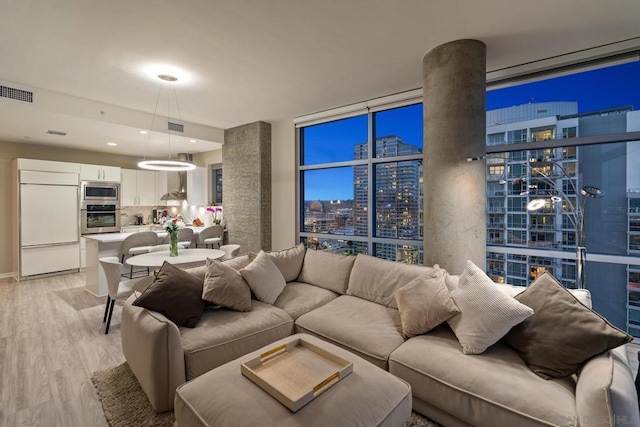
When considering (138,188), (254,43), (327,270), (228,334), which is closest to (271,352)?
(228,334)

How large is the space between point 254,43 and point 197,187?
184 inches

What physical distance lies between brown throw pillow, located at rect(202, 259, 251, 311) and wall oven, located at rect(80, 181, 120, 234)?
4969mm

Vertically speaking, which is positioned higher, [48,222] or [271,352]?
[48,222]

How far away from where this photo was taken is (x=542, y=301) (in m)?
1.88

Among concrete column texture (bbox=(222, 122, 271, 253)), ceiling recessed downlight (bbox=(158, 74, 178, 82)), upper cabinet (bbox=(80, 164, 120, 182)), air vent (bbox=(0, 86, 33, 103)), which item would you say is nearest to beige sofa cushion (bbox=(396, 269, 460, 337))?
ceiling recessed downlight (bbox=(158, 74, 178, 82))

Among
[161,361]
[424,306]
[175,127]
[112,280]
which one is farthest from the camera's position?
→ [175,127]

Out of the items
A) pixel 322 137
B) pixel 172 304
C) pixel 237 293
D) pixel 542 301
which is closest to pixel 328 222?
pixel 322 137

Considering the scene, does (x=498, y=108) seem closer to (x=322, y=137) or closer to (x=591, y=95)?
(x=591, y=95)

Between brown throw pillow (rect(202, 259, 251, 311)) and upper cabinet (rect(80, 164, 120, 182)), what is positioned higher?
upper cabinet (rect(80, 164, 120, 182))

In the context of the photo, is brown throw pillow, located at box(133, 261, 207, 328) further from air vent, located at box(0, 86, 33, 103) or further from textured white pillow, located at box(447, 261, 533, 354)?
air vent, located at box(0, 86, 33, 103)

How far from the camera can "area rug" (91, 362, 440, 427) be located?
1.83 m

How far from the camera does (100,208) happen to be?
620 cm

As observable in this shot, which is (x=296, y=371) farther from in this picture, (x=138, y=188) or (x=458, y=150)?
(x=138, y=188)

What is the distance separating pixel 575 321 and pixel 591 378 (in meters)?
0.36
